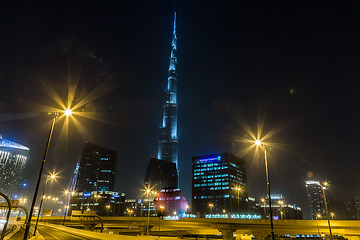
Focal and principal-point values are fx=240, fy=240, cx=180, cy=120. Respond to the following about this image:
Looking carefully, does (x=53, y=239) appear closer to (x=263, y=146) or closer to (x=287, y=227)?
(x=263, y=146)

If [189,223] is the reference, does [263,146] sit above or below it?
above

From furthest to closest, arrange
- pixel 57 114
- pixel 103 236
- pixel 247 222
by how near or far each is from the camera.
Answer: pixel 247 222, pixel 103 236, pixel 57 114

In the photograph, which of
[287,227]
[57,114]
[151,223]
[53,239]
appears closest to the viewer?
[57,114]

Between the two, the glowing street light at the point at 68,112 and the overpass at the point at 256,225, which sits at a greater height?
the glowing street light at the point at 68,112

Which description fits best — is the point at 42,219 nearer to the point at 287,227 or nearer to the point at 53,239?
the point at 53,239

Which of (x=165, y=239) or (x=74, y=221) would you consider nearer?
(x=165, y=239)

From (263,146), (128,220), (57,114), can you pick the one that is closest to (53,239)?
(57,114)

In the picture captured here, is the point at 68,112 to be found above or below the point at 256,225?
above

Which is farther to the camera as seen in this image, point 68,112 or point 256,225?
point 256,225

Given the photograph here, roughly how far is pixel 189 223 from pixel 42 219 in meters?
51.8

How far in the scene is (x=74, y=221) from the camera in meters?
72.4

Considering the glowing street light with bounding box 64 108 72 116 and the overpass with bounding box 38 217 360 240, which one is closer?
the glowing street light with bounding box 64 108 72 116

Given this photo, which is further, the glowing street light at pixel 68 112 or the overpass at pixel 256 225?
the overpass at pixel 256 225

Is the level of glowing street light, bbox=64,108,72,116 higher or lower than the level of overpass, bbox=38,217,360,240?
higher
